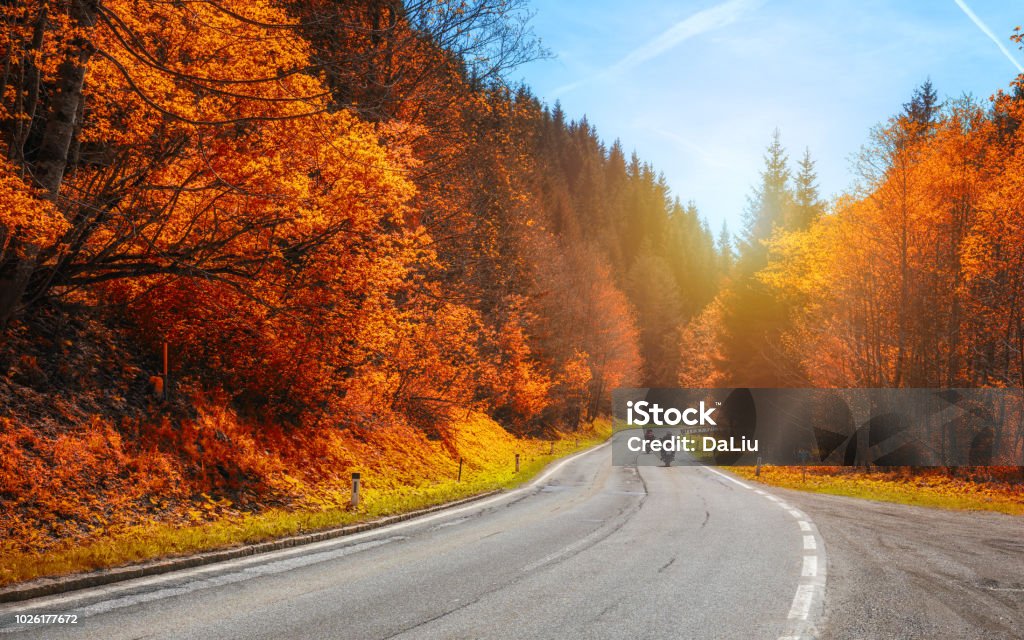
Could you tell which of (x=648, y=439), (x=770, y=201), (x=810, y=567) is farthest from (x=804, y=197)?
(x=810, y=567)

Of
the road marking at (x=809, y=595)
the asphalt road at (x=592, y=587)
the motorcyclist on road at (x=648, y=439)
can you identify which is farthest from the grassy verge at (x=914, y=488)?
the motorcyclist on road at (x=648, y=439)

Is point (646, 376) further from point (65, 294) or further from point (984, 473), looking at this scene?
point (65, 294)

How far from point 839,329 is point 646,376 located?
182ft

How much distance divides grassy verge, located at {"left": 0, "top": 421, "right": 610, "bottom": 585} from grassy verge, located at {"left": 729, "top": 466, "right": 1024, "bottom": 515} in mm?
11922

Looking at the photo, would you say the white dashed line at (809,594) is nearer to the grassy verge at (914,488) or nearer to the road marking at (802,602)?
the road marking at (802,602)

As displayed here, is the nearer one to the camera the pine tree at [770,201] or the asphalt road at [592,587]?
the asphalt road at [592,587]

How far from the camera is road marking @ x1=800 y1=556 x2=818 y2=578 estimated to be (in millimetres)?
7785

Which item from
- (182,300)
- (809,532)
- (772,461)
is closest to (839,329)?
(772,461)

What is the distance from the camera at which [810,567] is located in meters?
8.23

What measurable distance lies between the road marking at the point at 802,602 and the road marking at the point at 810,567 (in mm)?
682

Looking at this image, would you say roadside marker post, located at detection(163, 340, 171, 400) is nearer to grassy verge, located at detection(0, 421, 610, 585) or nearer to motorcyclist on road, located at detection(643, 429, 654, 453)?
grassy verge, located at detection(0, 421, 610, 585)

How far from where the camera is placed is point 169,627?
5.52 meters

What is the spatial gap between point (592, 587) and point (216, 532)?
588cm

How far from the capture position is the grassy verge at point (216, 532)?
7309 mm
